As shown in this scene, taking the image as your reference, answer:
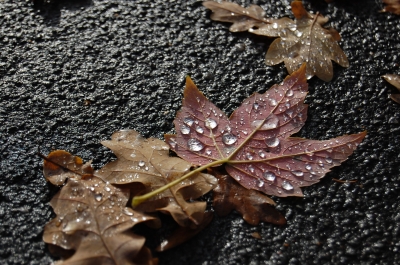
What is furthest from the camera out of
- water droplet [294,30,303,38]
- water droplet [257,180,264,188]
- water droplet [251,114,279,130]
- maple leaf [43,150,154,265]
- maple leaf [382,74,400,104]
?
water droplet [294,30,303,38]

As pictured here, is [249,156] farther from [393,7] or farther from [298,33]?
[393,7]

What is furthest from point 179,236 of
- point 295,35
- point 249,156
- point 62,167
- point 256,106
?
point 295,35

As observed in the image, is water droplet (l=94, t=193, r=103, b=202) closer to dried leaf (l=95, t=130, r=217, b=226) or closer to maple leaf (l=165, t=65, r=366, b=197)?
dried leaf (l=95, t=130, r=217, b=226)

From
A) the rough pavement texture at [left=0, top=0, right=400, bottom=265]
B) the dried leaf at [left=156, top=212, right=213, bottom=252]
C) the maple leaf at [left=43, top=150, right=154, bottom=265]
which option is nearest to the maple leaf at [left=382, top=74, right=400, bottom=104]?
the rough pavement texture at [left=0, top=0, right=400, bottom=265]

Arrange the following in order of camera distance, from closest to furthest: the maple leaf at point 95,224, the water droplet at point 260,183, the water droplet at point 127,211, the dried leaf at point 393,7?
1. the maple leaf at point 95,224
2. the water droplet at point 127,211
3. the water droplet at point 260,183
4. the dried leaf at point 393,7

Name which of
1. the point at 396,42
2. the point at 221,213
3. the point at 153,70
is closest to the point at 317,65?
the point at 396,42

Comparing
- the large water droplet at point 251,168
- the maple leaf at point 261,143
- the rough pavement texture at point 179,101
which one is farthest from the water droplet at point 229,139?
the rough pavement texture at point 179,101

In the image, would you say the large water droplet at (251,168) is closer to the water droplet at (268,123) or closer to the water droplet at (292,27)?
the water droplet at (268,123)
